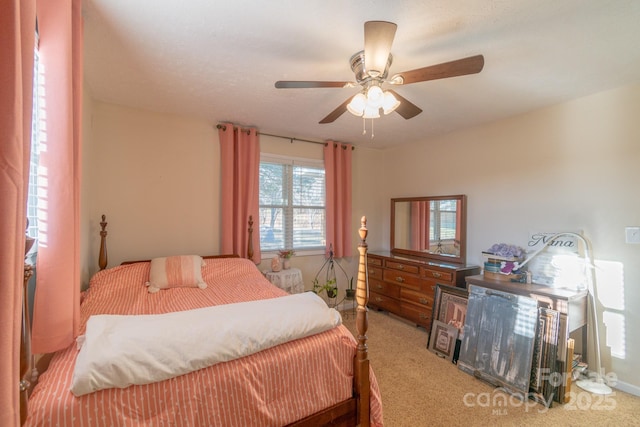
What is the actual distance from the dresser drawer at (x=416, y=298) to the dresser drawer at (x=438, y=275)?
0.22 m

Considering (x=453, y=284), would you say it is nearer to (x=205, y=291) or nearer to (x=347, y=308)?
(x=347, y=308)

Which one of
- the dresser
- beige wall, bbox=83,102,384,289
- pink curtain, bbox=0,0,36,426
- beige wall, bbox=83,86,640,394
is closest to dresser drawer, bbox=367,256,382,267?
the dresser

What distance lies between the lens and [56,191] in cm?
122

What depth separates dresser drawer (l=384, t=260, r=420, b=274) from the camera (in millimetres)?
3361

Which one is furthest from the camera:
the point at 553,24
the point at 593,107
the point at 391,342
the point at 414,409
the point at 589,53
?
the point at 391,342

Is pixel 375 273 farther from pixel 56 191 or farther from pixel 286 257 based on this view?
pixel 56 191

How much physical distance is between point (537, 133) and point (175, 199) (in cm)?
375

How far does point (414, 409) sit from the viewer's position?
1.93 metres

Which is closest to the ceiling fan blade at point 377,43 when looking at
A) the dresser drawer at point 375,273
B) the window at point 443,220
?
the window at point 443,220


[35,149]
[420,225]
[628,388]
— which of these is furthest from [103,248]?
[628,388]

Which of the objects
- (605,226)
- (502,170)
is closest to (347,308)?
(502,170)

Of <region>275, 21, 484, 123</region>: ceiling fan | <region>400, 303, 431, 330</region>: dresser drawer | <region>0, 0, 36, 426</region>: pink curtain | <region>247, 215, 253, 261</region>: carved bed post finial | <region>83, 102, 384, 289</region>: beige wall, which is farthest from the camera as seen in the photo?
<region>247, 215, 253, 261</region>: carved bed post finial

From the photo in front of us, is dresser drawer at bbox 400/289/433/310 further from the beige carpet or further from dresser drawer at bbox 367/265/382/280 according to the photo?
the beige carpet

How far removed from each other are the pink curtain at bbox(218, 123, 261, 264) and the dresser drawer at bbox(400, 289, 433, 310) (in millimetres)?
1848
